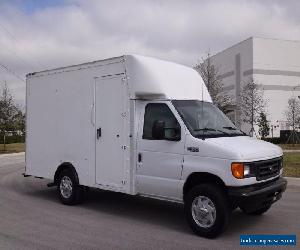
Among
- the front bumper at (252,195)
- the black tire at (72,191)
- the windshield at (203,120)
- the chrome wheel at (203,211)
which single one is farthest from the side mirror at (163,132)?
the black tire at (72,191)

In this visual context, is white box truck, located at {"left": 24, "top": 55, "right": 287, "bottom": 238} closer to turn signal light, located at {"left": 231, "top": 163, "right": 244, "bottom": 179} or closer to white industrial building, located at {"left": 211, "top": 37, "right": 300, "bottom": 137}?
turn signal light, located at {"left": 231, "top": 163, "right": 244, "bottom": 179}

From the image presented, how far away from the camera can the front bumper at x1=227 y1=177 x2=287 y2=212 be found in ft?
22.0

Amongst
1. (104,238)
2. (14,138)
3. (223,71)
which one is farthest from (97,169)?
(223,71)

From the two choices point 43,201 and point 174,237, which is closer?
point 174,237

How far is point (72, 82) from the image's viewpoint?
9711 millimetres

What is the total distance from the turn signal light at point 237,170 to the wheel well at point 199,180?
1.05ft

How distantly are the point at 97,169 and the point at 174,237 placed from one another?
2.63 m

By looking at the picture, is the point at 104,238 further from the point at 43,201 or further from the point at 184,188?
the point at 43,201

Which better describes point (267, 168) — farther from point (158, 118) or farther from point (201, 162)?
point (158, 118)

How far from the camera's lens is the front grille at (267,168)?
700 centimetres

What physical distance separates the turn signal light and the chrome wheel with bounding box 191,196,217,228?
0.63 m

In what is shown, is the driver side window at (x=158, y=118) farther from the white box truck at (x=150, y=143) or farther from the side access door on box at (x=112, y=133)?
the side access door on box at (x=112, y=133)

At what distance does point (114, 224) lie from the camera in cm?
790

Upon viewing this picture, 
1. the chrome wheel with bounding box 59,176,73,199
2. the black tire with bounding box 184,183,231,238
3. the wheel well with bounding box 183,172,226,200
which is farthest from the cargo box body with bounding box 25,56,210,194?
the black tire with bounding box 184,183,231,238
